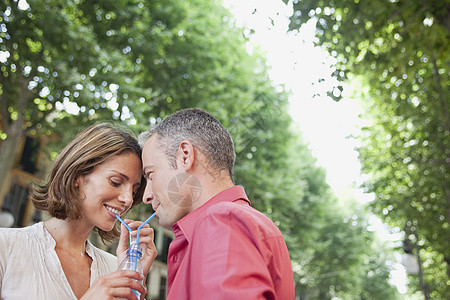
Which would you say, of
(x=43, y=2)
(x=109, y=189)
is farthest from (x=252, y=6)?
(x=43, y=2)

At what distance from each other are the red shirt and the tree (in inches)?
174

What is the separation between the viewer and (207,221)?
1662 millimetres

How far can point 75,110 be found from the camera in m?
11.6

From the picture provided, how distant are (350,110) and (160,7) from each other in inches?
277

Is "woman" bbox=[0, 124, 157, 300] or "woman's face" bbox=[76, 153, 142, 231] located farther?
"woman's face" bbox=[76, 153, 142, 231]

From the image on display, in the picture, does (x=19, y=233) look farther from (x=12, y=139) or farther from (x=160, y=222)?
(x=12, y=139)

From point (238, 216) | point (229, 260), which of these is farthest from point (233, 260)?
point (238, 216)

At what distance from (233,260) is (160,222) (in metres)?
0.82

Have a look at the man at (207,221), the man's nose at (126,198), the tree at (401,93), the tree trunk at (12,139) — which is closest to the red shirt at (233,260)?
the man at (207,221)

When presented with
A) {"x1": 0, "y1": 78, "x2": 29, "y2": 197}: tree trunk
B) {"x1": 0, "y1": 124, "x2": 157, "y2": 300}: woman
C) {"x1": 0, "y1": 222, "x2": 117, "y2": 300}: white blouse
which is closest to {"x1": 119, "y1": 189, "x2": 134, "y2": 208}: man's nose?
{"x1": 0, "y1": 124, "x2": 157, "y2": 300}: woman

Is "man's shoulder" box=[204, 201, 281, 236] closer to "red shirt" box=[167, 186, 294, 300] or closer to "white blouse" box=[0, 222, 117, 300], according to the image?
"red shirt" box=[167, 186, 294, 300]

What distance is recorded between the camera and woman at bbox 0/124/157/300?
253cm

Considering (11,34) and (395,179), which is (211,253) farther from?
(395,179)

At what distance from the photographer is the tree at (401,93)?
20.2 ft
